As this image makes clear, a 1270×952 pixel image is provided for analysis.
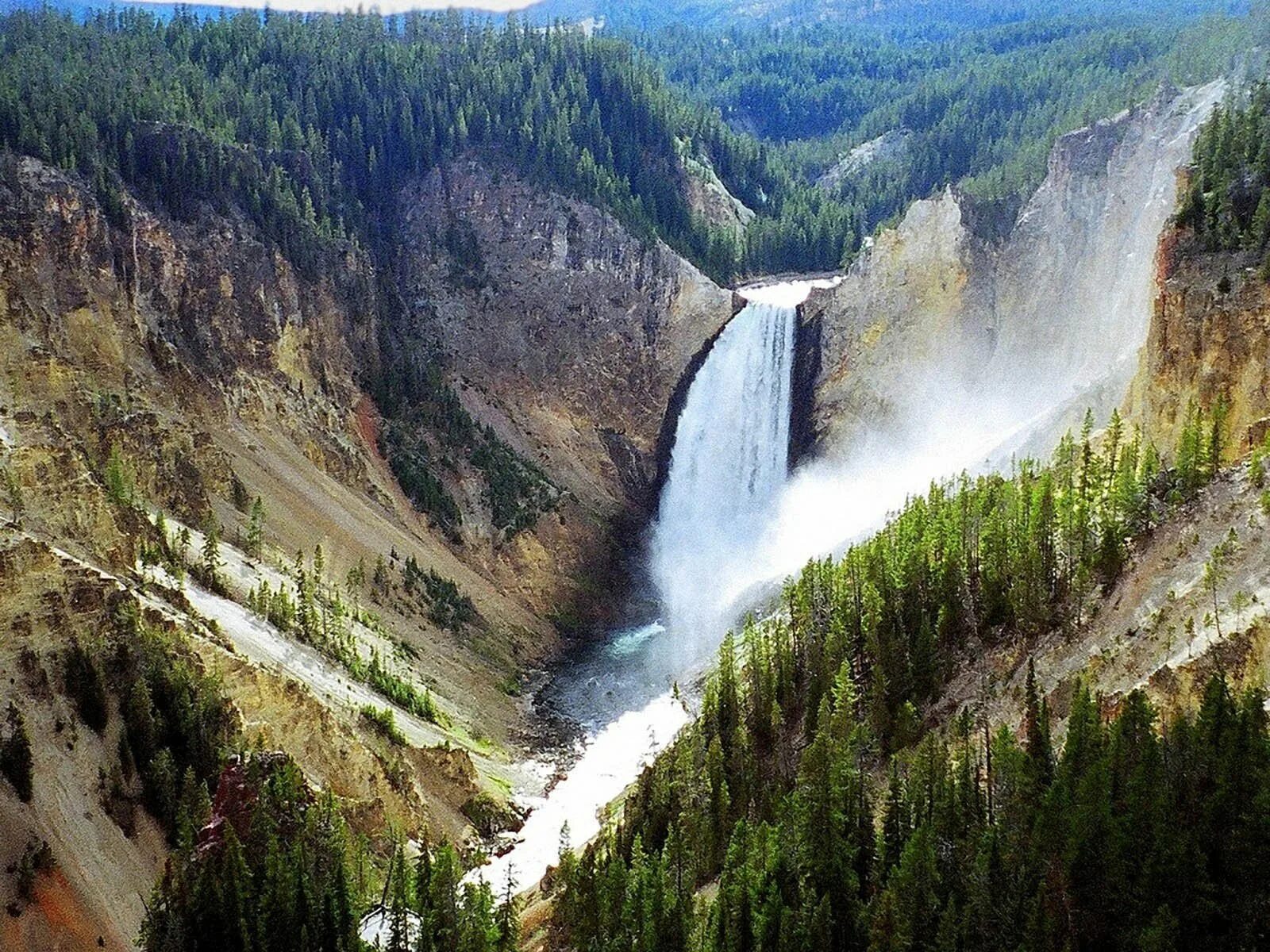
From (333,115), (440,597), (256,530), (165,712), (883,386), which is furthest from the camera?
(333,115)

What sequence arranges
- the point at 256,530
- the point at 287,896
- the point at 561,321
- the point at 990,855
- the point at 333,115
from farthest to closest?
the point at 333,115 → the point at 561,321 → the point at 256,530 → the point at 287,896 → the point at 990,855

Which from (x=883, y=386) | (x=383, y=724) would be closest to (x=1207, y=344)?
(x=383, y=724)

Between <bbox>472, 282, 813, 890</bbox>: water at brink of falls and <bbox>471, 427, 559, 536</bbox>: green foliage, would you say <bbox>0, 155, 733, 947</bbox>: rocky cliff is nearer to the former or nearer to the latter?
<bbox>471, 427, 559, 536</bbox>: green foliage

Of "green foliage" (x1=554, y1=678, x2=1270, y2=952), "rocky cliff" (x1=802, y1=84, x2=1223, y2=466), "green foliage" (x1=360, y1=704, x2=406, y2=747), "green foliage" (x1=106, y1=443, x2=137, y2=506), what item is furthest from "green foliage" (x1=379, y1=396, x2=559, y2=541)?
"green foliage" (x1=554, y1=678, x2=1270, y2=952)

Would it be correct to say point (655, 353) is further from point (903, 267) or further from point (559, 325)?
point (903, 267)

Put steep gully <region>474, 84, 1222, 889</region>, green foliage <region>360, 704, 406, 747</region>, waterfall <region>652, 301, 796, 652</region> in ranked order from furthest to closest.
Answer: waterfall <region>652, 301, 796, 652</region> < steep gully <region>474, 84, 1222, 889</region> < green foliage <region>360, 704, 406, 747</region>

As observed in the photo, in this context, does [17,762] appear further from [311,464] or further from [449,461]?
[449,461]
